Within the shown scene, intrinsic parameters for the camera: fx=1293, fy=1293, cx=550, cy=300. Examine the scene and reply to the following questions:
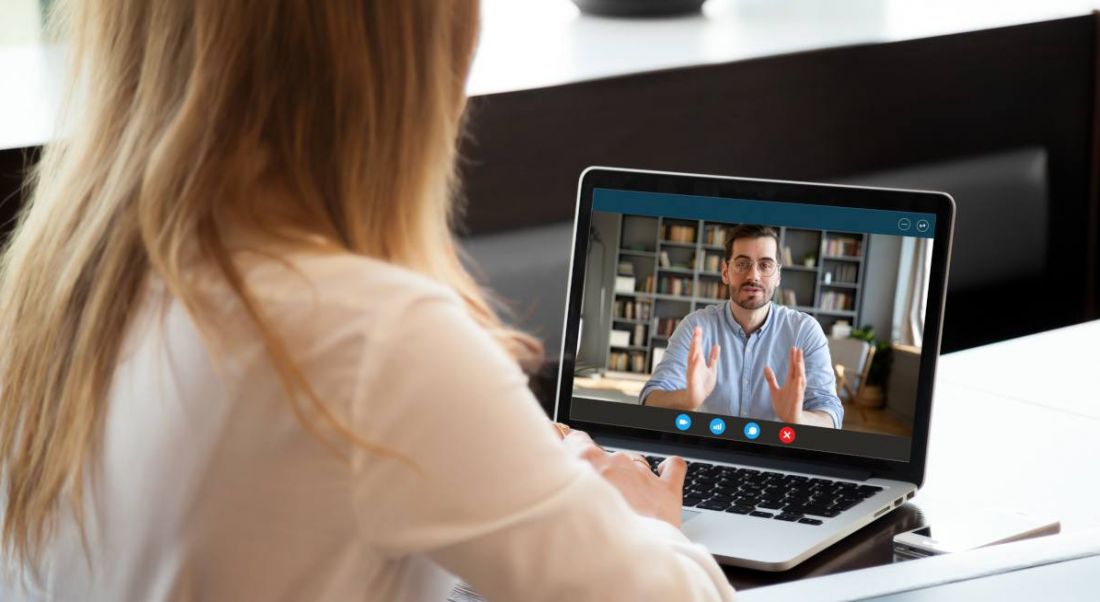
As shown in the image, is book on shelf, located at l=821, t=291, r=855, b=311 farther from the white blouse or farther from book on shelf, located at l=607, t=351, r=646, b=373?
the white blouse

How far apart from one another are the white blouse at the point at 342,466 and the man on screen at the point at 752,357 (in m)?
0.51

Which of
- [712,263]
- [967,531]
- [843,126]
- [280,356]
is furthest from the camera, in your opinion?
[843,126]

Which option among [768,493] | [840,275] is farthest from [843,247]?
[768,493]

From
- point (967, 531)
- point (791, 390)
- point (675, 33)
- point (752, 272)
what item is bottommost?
point (967, 531)

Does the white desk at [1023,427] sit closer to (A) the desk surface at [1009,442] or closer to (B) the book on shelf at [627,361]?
(A) the desk surface at [1009,442]

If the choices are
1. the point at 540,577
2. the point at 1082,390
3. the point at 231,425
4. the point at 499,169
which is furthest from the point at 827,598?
the point at 499,169

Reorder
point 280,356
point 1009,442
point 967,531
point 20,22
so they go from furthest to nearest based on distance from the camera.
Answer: point 20,22
point 1009,442
point 967,531
point 280,356

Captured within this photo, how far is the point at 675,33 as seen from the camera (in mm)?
2867

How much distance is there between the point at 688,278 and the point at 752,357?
0.10 meters

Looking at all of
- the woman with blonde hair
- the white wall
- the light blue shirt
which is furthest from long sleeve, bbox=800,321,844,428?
the white wall

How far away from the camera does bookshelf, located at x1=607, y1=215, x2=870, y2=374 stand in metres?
1.20

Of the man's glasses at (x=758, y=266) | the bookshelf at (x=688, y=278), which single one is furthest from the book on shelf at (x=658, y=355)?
the man's glasses at (x=758, y=266)

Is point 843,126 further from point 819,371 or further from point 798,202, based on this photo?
point 819,371

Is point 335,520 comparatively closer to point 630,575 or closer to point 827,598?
point 630,575
